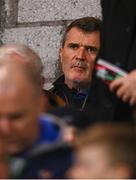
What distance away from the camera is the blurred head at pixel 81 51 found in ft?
14.0

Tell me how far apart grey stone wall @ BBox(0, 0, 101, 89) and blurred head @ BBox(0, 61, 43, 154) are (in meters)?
2.46

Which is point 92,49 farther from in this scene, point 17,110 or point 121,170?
point 121,170

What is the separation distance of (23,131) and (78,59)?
6.35 ft

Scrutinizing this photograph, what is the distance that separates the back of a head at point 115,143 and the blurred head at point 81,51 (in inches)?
84.6

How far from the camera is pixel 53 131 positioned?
2.54 meters

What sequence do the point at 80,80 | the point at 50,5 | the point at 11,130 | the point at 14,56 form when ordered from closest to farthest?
1. the point at 11,130
2. the point at 14,56
3. the point at 80,80
4. the point at 50,5

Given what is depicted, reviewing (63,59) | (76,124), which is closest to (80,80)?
(63,59)

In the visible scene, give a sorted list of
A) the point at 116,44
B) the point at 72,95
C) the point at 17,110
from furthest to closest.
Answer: the point at 72,95, the point at 116,44, the point at 17,110

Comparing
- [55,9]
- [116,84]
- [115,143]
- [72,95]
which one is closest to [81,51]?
[72,95]

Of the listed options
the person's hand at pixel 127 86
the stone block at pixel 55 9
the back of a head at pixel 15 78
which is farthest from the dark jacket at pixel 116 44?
the stone block at pixel 55 9

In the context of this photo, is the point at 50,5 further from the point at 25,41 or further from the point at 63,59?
the point at 63,59

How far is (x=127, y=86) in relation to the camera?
9.89 feet

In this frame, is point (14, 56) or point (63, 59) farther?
point (63, 59)

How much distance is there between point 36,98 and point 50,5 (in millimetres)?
2539
